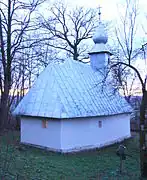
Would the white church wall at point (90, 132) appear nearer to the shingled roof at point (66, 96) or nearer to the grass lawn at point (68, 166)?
the shingled roof at point (66, 96)

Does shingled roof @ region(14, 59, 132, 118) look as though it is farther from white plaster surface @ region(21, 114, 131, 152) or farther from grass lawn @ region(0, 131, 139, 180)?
grass lawn @ region(0, 131, 139, 180)

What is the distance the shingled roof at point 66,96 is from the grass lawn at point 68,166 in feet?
7.01

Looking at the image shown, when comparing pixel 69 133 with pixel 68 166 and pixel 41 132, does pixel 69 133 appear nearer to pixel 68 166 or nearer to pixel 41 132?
pixel 41 132

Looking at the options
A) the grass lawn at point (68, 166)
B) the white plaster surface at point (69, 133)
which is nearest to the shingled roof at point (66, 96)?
the white plaster surface at point (69, 133)

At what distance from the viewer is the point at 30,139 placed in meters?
16.5

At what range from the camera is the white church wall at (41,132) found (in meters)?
15.1

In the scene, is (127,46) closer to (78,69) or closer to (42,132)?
(78,69)

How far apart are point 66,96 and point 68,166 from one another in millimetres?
4978

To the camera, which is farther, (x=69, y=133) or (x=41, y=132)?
(x=41, y=132)

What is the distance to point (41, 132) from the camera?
1589cm

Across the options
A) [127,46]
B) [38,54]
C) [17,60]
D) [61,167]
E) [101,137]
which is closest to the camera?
[61,167]

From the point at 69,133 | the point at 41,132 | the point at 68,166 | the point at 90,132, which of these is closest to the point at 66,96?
the point at 69,133

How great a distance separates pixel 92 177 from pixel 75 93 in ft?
22.8

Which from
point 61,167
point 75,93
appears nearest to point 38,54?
point 75,93
